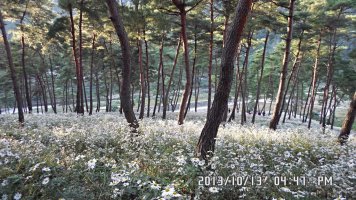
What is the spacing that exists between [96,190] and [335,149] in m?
6.72

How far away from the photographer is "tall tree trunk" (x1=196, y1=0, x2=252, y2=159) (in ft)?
19.8

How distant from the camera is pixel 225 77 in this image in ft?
20.6

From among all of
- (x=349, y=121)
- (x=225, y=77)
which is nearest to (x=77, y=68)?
(x=225, y=77)

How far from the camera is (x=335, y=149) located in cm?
763

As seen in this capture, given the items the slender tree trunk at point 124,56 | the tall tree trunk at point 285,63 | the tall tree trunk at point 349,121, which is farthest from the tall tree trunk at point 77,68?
the tall tree trunk at point 349,121

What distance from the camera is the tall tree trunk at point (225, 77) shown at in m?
6.03

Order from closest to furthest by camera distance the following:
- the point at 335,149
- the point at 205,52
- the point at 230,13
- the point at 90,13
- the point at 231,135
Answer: the point at 335,149 < the point at 231,135 < the point at 230,13 < the point at 90,13 < the point at 205,52

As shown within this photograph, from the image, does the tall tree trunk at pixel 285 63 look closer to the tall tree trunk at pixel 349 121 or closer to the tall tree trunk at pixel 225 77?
the tall tree trunk at pixel 349 121

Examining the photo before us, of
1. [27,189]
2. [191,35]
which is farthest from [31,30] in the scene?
[27,189]

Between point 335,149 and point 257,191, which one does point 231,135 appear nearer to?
point 335,149
